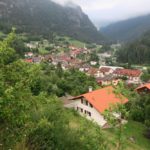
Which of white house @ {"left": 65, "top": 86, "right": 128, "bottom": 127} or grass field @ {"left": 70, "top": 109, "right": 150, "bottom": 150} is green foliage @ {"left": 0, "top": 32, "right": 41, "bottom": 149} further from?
white house @ {"left": 65, "top": 86, "right": 128, "bottom": 127}

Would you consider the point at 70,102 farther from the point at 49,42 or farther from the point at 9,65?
the point at 49,42

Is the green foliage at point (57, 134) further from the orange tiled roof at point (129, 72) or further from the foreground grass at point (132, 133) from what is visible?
the orange tiled roof at point (129, 72)

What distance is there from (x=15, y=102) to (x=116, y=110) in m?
3.52

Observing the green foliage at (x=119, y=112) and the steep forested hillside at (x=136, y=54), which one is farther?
the steep forested hillside at (x=136, y=54)

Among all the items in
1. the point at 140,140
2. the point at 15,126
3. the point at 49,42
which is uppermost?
the point at 15,126

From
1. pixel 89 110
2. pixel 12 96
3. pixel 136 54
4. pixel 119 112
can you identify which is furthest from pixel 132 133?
pixel 136 54

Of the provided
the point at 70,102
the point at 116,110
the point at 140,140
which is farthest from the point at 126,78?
the point at 116,110

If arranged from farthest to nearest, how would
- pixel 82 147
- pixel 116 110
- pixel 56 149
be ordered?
pixel 82 147 → pixel 56 149 → pixel 116 110

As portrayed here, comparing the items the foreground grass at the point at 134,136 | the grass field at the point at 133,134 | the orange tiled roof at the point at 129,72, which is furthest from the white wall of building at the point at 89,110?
the orange tiled roof at the point at 129,72

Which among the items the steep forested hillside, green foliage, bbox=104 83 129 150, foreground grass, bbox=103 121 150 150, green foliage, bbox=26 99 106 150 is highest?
green foliage, bbox=104 83 129 150

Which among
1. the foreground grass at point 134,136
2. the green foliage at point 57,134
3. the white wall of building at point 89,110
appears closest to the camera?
the green foliage at point 57,134

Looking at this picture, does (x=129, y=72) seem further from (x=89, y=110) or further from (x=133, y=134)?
(x=133, y=134)

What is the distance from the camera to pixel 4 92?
927cm

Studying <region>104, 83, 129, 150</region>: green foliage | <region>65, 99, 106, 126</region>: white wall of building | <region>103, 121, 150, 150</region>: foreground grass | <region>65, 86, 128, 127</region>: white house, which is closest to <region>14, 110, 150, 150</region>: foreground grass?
<region>103, 121, 150, 150</region>: foreground grass
